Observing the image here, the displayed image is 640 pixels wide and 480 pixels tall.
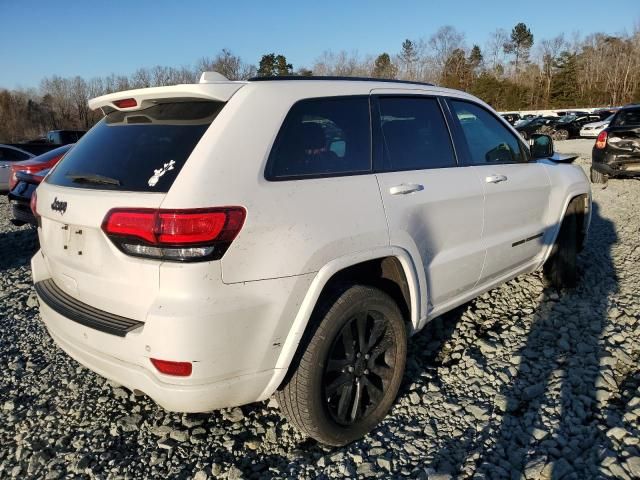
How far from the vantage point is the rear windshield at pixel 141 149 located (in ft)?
6.78

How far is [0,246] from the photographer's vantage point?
7.07 metres

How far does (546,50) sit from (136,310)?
80.2 meters

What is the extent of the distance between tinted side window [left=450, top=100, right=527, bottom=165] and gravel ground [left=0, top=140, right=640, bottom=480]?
1.36m

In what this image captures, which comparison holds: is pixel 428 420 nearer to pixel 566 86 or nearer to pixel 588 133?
pixel 588 133

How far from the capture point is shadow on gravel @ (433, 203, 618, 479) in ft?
7.75

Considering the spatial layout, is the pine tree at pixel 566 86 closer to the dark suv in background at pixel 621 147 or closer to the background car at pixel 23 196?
the dark suv in background at pixel 621 147

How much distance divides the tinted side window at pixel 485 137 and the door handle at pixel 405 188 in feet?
2.65

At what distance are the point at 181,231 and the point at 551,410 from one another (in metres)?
2.32

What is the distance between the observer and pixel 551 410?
2756 mm

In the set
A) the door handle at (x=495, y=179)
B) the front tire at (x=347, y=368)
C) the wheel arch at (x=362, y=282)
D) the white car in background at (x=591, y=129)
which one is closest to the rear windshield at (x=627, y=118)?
the door handle at (x=495, y=179)

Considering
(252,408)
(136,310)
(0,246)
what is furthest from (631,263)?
(0,246)

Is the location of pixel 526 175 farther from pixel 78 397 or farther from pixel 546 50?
pixel 546 50

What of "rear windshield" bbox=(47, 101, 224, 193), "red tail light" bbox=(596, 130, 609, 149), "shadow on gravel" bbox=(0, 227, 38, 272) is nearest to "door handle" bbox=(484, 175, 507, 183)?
"rear windshield" bbox=(47, 101, 224, 193)

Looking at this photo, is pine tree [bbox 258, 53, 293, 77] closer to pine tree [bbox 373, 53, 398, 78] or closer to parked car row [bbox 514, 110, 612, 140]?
pine tree [bbox 373, 53, 398, 78]
